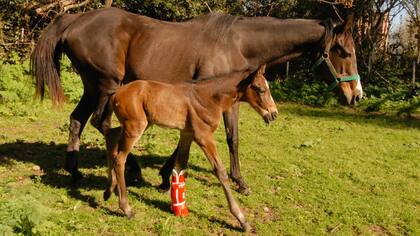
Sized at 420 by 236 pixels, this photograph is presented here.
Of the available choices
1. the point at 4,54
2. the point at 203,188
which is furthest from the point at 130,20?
the point at 4,54

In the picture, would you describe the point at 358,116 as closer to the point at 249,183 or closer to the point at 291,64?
the point at 291,64

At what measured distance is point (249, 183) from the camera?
561 cm

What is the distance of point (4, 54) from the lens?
11.1 m

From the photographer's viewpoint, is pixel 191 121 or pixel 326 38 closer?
pixel 191 121

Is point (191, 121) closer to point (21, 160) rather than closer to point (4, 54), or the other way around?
point (21, 160)

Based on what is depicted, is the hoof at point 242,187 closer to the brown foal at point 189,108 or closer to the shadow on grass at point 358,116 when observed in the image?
the brown foal at point 189,108

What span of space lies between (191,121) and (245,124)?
495 cm

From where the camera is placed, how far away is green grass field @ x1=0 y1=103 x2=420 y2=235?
166 inches

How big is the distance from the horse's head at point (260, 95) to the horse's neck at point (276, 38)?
3.15ft

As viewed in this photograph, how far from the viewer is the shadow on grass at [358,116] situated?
9.80 metres

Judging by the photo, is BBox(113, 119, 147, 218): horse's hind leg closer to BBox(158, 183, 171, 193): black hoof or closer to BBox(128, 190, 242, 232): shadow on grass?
BBox(128, 190, 242, 232): shadow on grass

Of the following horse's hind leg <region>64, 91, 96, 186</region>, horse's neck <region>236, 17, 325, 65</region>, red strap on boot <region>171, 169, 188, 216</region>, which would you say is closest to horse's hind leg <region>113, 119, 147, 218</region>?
red strap on boot <region>171, 169, 188, 216</region>

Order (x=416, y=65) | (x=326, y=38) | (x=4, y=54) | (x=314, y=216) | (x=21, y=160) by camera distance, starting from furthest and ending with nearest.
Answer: (x=416, y=65) < (x=4, y=54) < (x=21, y=160) < (x=326, y=38) < (x=314, y=216)

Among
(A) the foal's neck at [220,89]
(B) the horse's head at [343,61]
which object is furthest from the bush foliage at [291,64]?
(B) the horse's head at [343,61]
